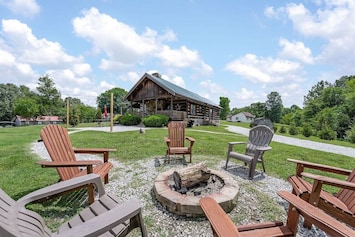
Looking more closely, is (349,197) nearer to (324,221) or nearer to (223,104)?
(324,221)

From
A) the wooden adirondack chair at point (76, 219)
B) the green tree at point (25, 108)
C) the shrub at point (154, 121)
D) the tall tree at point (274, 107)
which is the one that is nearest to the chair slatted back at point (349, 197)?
the wooden adirondack chair at point (76, 219)

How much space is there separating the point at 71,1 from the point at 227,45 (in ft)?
20.2

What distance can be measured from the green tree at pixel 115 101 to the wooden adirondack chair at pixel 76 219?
40195mm

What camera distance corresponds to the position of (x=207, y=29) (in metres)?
7.34

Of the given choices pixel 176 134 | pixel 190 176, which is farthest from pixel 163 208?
pixel 176 134

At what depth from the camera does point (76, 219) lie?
1.55 m

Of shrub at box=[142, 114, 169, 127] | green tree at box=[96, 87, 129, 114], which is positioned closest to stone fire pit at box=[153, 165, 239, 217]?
shrub at box=[142, 114, 169, 127]

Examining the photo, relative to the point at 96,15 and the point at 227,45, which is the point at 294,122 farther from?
the point at 96,15

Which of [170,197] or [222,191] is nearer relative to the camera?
[170,197]

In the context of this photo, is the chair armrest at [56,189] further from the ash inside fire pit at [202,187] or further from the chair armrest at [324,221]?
the chair armrest at [324,221]

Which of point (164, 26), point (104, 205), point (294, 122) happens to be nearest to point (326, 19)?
point (164, 26)

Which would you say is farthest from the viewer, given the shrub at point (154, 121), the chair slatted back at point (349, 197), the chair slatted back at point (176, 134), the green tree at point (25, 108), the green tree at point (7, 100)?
the green tree at point (7, 100)

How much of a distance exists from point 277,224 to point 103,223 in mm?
1458

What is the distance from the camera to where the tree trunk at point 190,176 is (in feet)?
8.91
